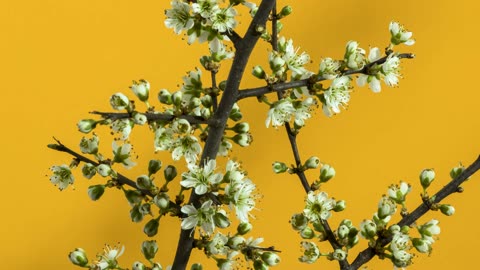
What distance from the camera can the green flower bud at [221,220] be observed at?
0.96 meters

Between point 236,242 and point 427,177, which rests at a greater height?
point 427,177

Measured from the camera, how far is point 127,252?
1.84 m

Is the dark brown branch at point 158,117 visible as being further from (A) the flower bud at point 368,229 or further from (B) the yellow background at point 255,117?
(B) the yellow background at point 255,117

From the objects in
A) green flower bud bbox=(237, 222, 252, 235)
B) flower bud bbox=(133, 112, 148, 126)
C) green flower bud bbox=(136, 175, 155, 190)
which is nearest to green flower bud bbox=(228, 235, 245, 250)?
green flower bud bbox=(237, 222, 252, 235)

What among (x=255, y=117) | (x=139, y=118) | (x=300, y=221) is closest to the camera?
(x=139, y=118)

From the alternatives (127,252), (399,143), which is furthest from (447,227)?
(127,252)

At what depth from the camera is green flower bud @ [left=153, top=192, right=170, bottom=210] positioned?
100 cm

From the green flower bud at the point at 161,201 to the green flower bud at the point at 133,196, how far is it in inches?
1.2

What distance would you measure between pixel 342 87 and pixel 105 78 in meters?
0.91

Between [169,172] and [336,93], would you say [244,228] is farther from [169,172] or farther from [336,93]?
[336,93]

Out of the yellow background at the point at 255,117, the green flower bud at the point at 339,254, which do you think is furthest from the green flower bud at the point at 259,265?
the yellow background at the point at 255,117

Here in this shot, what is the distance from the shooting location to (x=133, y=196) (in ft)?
3.38

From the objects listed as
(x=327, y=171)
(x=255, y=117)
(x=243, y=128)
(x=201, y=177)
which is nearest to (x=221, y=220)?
(x=201, y=177)

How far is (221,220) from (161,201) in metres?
0.09
